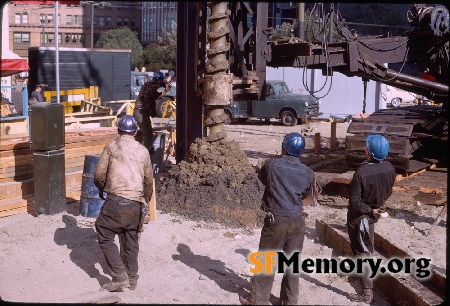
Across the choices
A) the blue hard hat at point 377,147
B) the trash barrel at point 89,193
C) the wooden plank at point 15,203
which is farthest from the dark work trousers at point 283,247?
the wooden plank at point 15,203

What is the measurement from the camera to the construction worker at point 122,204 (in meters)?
6.29

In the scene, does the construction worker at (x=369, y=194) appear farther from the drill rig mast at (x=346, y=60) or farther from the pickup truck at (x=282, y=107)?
the pickup truck at (x=282, y=107)

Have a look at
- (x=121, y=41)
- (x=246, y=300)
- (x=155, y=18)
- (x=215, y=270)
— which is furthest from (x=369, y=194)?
(x=155, y=18)

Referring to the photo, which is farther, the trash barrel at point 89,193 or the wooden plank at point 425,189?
the wooden plank at point 425,189

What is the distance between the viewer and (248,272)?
280 inches

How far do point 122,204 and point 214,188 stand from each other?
3124mm

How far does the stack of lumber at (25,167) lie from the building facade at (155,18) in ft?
184

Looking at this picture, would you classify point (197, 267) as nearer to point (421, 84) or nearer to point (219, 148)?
point (219, 148)

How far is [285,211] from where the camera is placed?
5770 millimetres

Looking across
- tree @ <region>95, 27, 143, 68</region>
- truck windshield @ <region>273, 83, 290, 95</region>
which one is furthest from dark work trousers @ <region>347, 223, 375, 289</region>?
tree @ <region>95, 27, 143, 68</region>

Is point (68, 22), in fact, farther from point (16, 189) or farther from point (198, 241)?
point (198, 241)

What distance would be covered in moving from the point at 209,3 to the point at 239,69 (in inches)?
48.6

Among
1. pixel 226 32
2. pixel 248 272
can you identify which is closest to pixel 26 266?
pixel 248 272

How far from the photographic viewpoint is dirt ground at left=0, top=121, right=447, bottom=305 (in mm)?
6512
